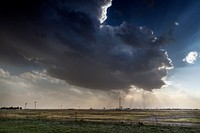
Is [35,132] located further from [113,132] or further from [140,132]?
[140,132]

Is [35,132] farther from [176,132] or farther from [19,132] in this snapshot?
[176,132]

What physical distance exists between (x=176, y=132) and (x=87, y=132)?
15740 millimetres

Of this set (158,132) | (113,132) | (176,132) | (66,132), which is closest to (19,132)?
(66,132)

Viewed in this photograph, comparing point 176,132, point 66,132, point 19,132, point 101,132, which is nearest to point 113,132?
point 101,132

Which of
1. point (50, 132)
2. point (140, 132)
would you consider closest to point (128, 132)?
point (140, 132)

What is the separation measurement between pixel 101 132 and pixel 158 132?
9.87 metres

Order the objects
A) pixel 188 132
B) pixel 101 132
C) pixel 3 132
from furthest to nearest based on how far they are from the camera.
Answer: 1. pixel 188 132
2. pixel 101 132
3. pixel 3 132

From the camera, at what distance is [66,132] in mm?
40438

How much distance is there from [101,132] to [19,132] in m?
12.6

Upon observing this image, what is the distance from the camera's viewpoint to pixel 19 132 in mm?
39156

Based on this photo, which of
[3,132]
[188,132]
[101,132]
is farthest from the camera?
[188,132]

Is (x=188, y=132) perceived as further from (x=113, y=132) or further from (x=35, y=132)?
(x=35, y=132)

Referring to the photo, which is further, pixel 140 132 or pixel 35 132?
pixel 140 132

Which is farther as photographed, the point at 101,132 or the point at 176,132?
the point at 176,132
